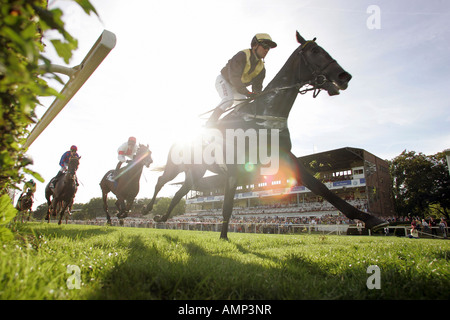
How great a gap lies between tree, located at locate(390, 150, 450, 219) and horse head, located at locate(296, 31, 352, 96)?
5289 cm

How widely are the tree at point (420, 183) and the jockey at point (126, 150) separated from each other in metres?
52.6

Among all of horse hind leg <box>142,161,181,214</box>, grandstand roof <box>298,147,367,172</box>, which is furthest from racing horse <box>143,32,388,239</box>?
grandstand roof <box>298,147,367,172</box>

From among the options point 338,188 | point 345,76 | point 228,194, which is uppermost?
point 338,188

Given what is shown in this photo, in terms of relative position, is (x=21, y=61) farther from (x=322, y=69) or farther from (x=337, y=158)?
(x=337, y=158)

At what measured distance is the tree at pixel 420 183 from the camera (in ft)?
146

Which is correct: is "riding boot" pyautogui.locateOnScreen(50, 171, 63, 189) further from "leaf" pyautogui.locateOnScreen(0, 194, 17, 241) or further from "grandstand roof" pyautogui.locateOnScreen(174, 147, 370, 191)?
"grandstand roof" pyautogui.locateOnScreen(174, 147, 370, 191)

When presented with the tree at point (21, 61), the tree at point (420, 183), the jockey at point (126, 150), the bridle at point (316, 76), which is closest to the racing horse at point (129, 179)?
the jockey at point (126, 150)

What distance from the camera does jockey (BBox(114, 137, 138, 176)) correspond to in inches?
400

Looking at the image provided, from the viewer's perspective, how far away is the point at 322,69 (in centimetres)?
472

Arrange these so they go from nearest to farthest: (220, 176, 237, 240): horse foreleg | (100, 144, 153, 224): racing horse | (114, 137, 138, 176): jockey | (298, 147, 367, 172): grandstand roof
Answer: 1. (220, 176, 237, 240): horse foreleg
2. (100, 144, 153, 224): racing horse
3. (114, 137, 138, 176): jockey
4. (298, 147, 367, 172): grandstand roof

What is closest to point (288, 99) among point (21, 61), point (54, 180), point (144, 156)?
point (21, 61)

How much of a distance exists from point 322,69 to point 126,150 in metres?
8.42

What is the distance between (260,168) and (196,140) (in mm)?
2098
